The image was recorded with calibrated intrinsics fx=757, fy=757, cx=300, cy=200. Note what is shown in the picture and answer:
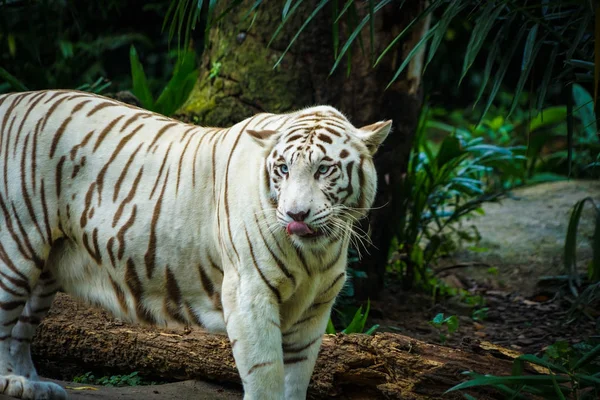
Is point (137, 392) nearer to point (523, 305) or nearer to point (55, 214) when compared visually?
point (55, 214)

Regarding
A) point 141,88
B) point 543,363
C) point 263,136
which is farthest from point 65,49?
point 543,363

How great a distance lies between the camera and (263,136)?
3.18 meters

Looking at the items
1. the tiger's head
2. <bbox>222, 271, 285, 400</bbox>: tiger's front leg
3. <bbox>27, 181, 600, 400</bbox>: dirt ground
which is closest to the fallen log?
<bbox>27, 181, 600, 400</bbox>: dirt ground

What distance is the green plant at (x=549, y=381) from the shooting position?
10.5ft

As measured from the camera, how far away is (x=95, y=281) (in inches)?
145

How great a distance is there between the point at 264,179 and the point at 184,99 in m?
2.62

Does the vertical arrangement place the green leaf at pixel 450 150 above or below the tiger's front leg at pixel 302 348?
above

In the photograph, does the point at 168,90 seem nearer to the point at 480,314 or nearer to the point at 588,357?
the point at 480,314

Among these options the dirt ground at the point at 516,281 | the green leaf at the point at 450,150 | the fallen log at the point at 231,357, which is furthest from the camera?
the green leaf at the point at 450,150

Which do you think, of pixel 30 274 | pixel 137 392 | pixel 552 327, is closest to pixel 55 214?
pixel 30 274

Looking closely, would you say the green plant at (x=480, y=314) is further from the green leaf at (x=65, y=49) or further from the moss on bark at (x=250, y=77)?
the green leaf at (x=65, y=49)

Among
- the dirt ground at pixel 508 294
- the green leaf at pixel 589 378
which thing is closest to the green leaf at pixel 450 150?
the dirt ground at pixel 508 294

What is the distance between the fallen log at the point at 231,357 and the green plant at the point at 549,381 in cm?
19

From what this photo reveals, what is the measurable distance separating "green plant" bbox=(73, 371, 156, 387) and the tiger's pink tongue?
166cm
